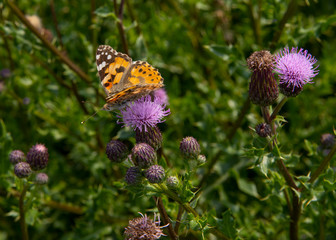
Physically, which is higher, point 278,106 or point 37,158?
point 37,158

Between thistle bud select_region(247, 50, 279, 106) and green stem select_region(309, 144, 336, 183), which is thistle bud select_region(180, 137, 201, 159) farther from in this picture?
green stem select_region(309, 144, 336, 183)

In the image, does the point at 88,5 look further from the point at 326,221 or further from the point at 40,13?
the point at 326,221

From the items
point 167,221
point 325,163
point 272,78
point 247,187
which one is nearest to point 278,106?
point 272,78

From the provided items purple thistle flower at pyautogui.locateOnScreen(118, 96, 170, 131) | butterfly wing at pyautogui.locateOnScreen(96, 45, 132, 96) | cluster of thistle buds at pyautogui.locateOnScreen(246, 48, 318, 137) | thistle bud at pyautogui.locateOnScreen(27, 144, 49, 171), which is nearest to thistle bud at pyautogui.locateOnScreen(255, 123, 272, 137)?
cluster of thistle buds at pyautogui.locateOnScreen(246, 48, 318, 137)

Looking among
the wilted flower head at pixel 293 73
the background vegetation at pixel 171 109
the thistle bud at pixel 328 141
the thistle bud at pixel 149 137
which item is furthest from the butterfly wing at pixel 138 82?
the thistle bud at pixel 328 141

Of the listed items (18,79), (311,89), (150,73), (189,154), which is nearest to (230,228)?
(189,154)

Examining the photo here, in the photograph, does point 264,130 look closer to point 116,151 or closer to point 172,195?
point 172,195
